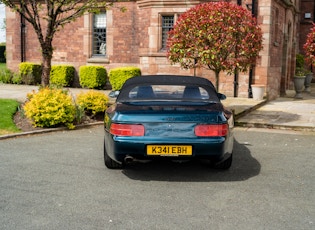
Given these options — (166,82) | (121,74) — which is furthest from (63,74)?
(166,82)

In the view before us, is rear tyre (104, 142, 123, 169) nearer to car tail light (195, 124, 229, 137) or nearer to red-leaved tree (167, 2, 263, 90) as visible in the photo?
car tail light (195, 124, 229, 137)

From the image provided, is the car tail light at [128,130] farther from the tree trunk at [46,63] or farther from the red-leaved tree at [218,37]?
the tree trunk at [46,63]

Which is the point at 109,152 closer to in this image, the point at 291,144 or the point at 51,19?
the point at 291,144

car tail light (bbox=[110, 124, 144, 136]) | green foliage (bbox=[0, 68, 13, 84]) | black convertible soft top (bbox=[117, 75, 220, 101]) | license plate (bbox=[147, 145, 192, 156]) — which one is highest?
black convertible soft top (bbox=[117, 75, 220, 101])

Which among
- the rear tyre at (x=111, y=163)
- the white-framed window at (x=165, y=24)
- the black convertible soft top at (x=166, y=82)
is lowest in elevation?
the rear tyre at (x=111, y=163)

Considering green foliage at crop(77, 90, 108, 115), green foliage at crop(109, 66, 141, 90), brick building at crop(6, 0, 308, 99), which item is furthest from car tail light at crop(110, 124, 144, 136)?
green foliage at crop(109, 66, 141, 90)

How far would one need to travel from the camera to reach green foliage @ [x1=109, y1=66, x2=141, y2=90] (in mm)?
18344

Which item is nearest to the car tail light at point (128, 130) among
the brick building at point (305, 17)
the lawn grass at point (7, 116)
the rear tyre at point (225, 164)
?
the rear tyre at point (225, 164)

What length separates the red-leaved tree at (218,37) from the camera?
10922mm

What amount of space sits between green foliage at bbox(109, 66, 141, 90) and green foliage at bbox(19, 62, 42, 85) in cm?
424

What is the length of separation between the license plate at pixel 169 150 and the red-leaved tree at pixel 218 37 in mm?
5719

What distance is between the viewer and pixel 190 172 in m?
6.33

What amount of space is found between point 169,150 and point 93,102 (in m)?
6.09

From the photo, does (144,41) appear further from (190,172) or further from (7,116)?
(190,172)
